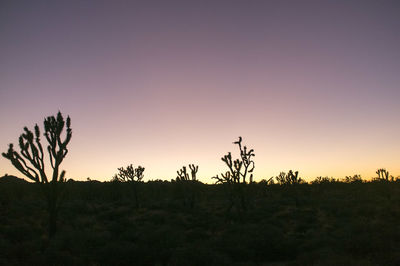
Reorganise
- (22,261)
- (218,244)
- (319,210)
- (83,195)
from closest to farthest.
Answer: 1. (22,261)
2. (218,244)
3. (319,210)
4. (83,195)

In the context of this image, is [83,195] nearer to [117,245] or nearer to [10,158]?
[10,158]

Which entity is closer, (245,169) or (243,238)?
(243,238)

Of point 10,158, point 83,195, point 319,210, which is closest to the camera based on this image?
point 10,158

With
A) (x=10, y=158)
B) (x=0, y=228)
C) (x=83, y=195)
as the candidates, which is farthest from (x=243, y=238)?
(x=83, y=195)

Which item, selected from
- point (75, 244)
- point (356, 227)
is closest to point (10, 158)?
point (75, 244)

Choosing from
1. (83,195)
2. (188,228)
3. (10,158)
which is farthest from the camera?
(83,195)

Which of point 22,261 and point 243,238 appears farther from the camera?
point 243,238

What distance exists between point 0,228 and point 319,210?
21330 mm

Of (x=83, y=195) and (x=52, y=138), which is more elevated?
(x=52, y=138)

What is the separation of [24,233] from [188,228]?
8830 millimetres

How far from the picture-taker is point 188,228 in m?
17.3

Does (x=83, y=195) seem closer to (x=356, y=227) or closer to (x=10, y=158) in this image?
(x=10, y=158)

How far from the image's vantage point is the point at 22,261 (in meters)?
8.66

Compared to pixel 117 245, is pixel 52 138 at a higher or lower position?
higher
